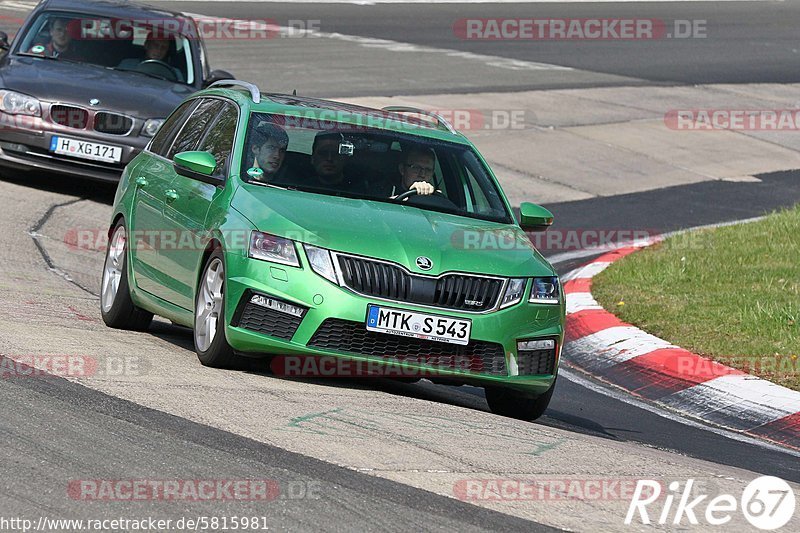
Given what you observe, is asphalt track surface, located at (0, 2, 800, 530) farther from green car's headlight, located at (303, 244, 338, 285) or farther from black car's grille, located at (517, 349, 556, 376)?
green car's headlight, located at (303, 244, 338, 285)

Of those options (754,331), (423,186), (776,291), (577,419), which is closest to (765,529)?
(577,419)

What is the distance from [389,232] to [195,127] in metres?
2.10

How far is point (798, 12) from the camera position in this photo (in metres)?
39.1

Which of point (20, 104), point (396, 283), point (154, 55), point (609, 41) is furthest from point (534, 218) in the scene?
point (609, 41)

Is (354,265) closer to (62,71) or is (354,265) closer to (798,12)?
(62,71)

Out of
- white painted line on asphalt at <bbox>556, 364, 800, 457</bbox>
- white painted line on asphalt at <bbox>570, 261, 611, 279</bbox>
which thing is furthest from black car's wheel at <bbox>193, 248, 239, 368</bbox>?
white painted line on asphalt at <bbox>570, 261, 611, 279</bbox>

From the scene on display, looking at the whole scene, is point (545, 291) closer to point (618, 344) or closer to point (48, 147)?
point (618, 344)

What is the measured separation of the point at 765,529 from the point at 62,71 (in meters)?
10.4

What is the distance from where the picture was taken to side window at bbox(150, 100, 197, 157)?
31.1ft

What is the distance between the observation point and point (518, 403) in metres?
8.21

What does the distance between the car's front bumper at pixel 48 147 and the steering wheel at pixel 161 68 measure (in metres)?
1.32

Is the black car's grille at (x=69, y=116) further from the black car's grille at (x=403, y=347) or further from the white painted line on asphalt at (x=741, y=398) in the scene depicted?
the black car's grille at (x=403, y=347)

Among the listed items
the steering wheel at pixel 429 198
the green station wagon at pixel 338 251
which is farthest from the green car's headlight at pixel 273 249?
the steering wheel at pixel 429 198

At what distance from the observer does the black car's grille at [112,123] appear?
1394cm
